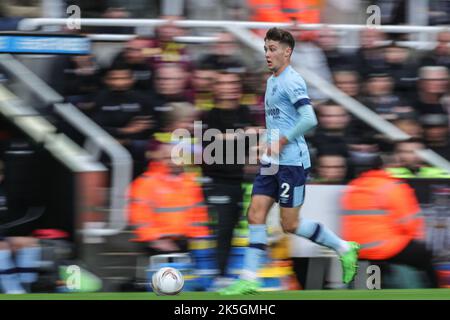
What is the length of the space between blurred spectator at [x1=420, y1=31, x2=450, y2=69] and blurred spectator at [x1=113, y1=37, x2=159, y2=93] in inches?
111

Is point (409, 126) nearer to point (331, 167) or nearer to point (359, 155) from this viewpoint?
point (359, 155)

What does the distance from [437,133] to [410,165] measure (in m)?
0.76

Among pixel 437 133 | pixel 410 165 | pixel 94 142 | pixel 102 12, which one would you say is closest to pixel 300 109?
pixel 410 165

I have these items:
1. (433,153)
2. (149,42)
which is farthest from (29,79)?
(433,153)

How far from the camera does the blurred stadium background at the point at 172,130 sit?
8852mm

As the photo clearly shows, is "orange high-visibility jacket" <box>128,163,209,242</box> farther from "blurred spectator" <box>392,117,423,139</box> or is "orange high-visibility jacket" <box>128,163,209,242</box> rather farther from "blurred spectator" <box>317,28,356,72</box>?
"blurred spectator" <box>392,117,423,139</box>

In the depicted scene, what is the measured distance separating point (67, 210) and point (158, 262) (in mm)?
904

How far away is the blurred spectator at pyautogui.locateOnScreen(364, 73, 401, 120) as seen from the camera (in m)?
10.2

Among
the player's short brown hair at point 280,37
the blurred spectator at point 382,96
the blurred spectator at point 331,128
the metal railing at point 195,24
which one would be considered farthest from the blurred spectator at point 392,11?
the player's short brown hair at point 280,37

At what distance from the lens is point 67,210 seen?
29.3ft

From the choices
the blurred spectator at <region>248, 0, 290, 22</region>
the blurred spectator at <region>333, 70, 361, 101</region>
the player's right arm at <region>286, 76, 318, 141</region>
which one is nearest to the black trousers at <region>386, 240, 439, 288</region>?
the blurred spectator at <region>333, 70, 361, 101</region>

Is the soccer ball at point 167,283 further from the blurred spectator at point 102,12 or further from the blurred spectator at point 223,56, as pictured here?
the blurred spectator at point 102,12
